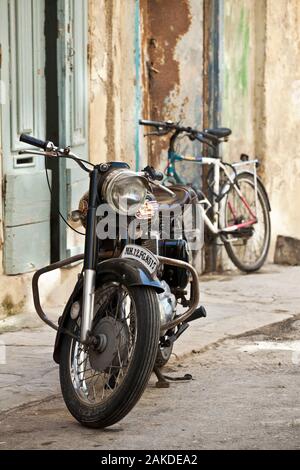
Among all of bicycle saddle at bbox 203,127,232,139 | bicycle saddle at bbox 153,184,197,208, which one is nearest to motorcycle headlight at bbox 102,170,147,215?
bicycle saddle at bbox 153,184,197,208

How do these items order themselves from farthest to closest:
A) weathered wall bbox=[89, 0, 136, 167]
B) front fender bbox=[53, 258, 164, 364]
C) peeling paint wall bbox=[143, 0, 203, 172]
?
peeling paint wall bbox=[143, 0, 203, 172] → weathered wall bbox=[89, 0, 136, 167] → front fender bbox=[53, 258, 164, 364]

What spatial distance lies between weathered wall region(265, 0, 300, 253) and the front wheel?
6117 millimetres

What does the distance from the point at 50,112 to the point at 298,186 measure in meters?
4.38

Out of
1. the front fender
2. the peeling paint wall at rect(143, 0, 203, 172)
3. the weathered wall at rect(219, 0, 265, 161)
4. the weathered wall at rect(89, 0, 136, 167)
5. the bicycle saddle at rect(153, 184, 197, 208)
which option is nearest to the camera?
the front fender

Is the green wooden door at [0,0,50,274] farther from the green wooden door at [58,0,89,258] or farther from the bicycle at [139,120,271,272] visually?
the bicycle at [139,120,271,272]

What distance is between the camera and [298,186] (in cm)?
1241

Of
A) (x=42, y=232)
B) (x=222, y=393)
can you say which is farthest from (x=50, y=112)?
(x=222, y=393)

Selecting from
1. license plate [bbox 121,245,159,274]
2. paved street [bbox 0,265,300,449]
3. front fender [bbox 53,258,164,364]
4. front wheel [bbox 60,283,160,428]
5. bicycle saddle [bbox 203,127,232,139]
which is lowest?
paved street [bbox 0,265,300,449]

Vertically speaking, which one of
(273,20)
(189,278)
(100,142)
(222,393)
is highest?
(273,20)

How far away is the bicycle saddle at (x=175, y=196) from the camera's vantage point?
641cm

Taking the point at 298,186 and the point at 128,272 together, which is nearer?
the point at 128,272

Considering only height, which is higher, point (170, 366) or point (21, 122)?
point (21, 122)

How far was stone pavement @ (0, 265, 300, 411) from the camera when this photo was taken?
6.48 meters

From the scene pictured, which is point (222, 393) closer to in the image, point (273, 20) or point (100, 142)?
point (100, 142)
